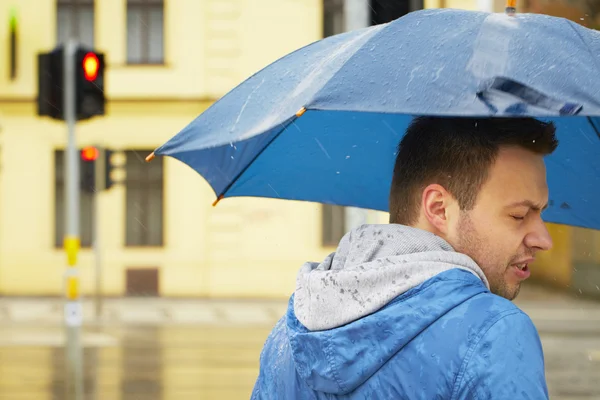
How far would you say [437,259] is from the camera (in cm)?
159

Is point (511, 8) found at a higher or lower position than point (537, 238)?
higher

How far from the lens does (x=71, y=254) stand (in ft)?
28.5

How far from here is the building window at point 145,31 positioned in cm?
1972

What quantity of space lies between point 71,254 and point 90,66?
1787mm

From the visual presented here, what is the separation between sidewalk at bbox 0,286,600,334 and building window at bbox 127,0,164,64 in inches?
201

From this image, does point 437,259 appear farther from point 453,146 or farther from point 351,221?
point 351,221

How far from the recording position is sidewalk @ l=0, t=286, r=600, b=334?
1594 cm

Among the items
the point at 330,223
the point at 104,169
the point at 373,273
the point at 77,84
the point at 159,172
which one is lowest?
the point at 330,223

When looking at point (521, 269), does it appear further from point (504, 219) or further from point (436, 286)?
point (436, 286)

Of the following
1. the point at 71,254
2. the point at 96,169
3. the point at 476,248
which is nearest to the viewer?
the point at 476,248

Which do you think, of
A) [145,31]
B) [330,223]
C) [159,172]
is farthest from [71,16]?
[330,223]

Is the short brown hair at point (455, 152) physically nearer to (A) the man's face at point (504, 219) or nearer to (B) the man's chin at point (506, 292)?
(A) the man's face at point (504, 219)

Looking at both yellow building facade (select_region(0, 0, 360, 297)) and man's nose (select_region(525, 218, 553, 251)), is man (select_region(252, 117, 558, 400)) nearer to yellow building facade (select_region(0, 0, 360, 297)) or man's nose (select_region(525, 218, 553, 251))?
man's nose (select_region(525, 218, 553, 251))

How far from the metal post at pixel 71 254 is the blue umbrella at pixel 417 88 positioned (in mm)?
6086
